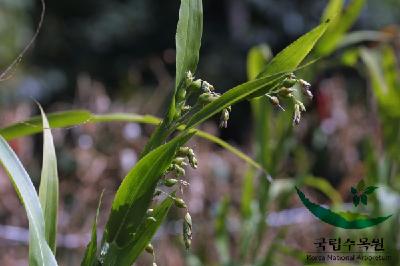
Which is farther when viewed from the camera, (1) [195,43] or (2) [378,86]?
(2) [378,86]

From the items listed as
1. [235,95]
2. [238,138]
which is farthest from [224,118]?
[238,138]

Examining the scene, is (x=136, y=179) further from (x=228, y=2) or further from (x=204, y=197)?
(x=228, y=2)

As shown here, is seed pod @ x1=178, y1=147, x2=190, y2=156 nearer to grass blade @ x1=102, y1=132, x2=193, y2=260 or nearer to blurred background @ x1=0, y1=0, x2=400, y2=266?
grass blade @ x1=102, y1=132, x2=193, y2=260

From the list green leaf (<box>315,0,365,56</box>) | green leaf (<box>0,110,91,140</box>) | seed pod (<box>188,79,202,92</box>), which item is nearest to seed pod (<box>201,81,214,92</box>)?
seed pod (<box>188,79,202,92</box>)

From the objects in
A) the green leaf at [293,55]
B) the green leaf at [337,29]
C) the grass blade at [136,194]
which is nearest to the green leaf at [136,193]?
the grass blade at [136,194]

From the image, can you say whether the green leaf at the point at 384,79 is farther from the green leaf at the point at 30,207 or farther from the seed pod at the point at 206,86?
the green leaf at the point at 30,207

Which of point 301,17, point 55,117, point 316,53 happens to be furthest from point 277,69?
point 301,17
